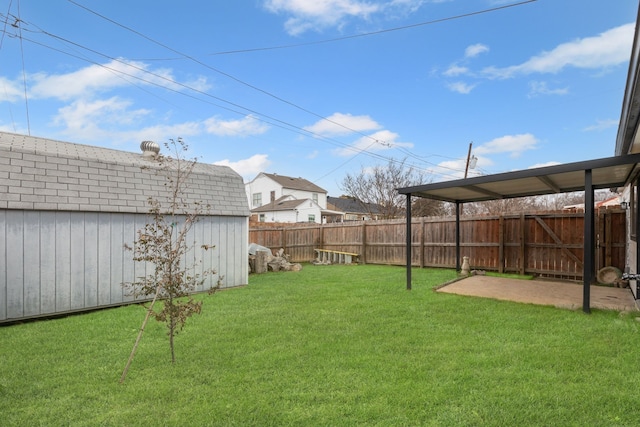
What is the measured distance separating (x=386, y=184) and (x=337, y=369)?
824 inches

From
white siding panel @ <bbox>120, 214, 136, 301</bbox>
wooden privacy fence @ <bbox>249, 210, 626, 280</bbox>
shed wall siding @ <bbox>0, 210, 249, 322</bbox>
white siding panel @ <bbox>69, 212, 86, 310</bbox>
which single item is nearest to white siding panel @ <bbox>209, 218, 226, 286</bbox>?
shed wall siding @ <bbox>0, 210, 249, 322</bbox>

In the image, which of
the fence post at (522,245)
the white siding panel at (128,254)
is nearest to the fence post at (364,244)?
the fence post at (522,245)

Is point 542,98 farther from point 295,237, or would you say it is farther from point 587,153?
point 295,237

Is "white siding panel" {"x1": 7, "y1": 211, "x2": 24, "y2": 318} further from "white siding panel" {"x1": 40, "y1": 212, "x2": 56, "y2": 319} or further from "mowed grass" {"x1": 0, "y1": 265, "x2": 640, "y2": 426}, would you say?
"mowed grass" {"x1": 0, "y1": 265, "x2": 640, "y2": 426}

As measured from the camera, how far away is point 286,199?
109 ft

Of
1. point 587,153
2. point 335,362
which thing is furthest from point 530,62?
point 335,362

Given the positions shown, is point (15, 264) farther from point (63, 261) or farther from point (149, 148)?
point (149, 148)

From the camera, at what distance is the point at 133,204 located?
24.1 feet

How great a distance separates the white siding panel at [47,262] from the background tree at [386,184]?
18725 millimetres

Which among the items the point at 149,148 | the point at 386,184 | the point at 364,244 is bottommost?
the point at 364,244

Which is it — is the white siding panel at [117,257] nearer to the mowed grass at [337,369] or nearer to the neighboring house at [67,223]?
the neighboring house at [67,223]

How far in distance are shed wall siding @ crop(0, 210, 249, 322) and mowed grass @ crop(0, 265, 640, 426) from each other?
57cm

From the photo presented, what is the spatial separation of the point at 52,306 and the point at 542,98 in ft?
54.8

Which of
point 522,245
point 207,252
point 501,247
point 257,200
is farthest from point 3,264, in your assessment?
point 257,200
